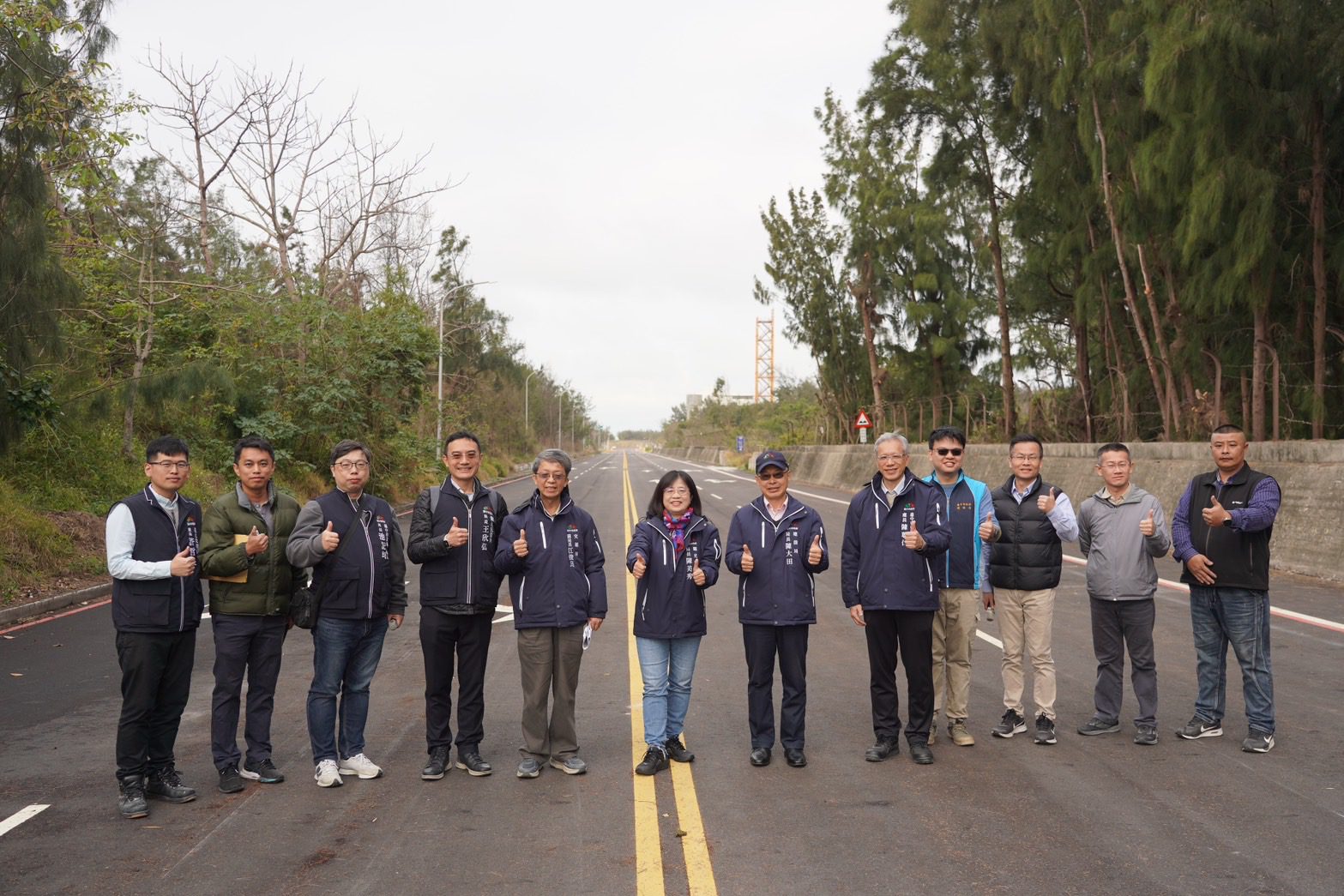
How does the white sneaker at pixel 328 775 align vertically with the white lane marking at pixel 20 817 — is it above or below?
above

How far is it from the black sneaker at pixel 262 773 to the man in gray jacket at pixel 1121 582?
4877 mm

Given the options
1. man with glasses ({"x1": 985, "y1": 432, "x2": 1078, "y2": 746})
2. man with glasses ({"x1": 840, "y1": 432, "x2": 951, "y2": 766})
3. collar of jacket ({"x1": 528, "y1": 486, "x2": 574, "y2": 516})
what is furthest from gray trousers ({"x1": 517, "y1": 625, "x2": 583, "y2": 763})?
man with glasses ({"x1": 985, "y1": 432, "x2": 1078, "y2": 746})

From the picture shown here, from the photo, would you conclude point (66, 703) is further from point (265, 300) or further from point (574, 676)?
point (265, 300)

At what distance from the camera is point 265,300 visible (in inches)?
911

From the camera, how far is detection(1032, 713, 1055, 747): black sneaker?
6.64m

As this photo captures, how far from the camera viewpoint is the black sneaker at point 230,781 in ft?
19.0

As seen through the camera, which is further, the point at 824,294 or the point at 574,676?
the point at 824,294

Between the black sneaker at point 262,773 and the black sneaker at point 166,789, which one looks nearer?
the black sneaker at point 166,789

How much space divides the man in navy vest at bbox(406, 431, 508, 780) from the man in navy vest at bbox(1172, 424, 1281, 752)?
13.9ft

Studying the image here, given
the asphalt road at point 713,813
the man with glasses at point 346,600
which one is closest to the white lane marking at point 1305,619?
the asphalt road at point 713,813

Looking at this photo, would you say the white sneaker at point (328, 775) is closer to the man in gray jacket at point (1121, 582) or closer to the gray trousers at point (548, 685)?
the gray trousers at point (548, 685)

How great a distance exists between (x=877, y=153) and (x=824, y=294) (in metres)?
8.04

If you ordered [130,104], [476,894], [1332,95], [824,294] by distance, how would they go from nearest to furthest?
1. [476,894]
2. [130,104]
3. [1332,95]
4. [824,294]

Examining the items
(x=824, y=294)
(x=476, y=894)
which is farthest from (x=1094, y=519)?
(x=824, y=294)
